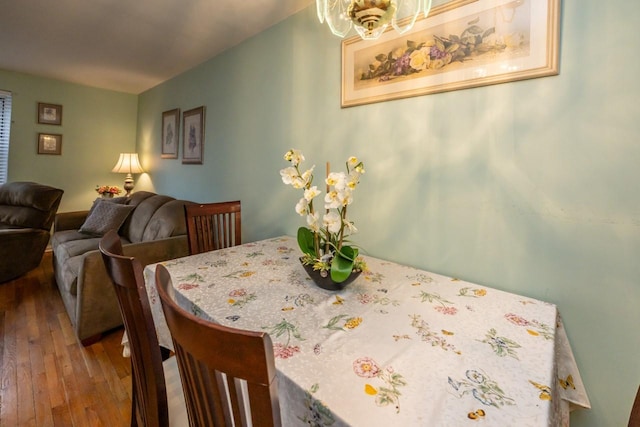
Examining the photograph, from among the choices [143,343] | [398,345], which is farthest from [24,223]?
[398,345]

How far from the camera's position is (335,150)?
171 centimetres

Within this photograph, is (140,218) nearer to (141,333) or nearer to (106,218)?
(106,218)

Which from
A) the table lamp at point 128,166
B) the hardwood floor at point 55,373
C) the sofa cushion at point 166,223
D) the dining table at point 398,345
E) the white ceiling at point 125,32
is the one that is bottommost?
the hardwood floor at point 55,373

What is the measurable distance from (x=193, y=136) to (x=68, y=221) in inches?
68.5

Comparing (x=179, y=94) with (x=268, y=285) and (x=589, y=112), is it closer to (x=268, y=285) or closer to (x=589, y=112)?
(x=268, y=285)

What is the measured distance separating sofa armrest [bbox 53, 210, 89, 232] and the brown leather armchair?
0.06 metres

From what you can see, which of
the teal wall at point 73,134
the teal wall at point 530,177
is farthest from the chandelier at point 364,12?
the teal wall at point 73,134

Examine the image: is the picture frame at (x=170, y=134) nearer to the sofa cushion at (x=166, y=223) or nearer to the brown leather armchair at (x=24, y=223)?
the sofa cushion at (x=166, y=223)

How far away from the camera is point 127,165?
12.1ft

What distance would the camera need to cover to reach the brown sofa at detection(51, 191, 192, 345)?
1806 millimetres

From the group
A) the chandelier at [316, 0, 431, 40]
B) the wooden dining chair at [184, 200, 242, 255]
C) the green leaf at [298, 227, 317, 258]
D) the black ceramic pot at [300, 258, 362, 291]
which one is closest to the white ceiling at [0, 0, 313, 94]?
the chandelier at [316, 0, 431, 40]

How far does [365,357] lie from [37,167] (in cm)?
471

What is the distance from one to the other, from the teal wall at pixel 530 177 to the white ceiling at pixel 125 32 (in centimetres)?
53

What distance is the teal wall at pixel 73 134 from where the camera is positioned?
3350mm
